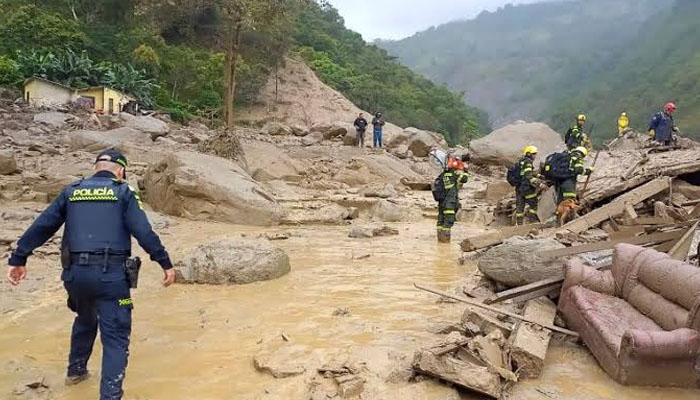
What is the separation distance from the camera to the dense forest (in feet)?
66.7

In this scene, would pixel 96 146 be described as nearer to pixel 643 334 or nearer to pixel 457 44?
pixel 643 334

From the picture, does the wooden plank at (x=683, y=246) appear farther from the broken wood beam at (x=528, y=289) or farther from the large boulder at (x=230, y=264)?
the large boulder at (x=230, y=264)

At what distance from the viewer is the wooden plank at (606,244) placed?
553 cm

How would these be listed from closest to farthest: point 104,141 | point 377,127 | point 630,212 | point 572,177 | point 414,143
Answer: point 630,212 → point 572,177 → point 104,141 → point 377,127 → point 414,143

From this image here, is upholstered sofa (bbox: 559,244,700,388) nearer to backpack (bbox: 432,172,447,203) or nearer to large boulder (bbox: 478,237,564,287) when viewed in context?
large boulder (bbox: 478,237,564,287)

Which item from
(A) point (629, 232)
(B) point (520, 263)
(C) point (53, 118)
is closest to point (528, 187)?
(A) point (629, 232)

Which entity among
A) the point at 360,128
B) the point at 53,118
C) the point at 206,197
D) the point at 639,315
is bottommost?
the point at 639,315

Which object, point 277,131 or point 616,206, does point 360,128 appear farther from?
point 616,206

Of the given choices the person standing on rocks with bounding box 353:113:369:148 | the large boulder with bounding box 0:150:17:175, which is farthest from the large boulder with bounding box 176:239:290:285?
the person standing on rocks with bounding box 353:113:369:148

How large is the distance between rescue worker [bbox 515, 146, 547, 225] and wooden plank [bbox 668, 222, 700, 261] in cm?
493

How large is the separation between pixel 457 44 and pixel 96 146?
192432mm

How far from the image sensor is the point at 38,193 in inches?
424

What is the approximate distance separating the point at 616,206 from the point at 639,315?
4724 mm

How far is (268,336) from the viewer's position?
15.9ft
